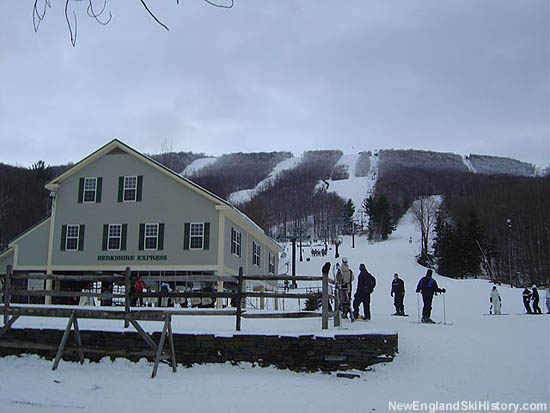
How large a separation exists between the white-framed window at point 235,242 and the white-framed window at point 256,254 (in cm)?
341

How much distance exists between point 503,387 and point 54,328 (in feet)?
30.5

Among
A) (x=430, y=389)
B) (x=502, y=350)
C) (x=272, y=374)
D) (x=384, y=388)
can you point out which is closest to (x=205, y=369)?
(x=272, y=374)

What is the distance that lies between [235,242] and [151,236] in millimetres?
4258

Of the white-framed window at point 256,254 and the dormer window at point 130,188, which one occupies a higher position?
the dormer window at point 130,188

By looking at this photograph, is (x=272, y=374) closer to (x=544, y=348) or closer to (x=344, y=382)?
(x=344, y=382)

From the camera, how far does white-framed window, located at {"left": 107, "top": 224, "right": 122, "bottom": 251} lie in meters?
27.0

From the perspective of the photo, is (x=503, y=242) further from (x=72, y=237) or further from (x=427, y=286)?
(x=427, y=286)

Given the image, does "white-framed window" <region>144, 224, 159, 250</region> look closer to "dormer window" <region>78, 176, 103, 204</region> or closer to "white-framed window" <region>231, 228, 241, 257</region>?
"dormer window" <region>78, 176, 103, 204</region>

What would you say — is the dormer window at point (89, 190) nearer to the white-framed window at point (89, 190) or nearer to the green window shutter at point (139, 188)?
the white-framed window at point (89, 190)

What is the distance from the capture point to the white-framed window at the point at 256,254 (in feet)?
106

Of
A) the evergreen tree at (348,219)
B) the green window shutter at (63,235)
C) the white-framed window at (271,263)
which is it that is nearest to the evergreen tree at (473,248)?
the white-framed window at (271,263)

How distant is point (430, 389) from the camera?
366 inches

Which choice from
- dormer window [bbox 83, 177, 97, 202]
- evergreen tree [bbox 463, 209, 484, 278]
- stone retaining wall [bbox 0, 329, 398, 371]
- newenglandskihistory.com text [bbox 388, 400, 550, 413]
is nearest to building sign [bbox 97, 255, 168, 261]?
dormer window [bbox 83, 177, 97, 202]

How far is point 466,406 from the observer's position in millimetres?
8398
